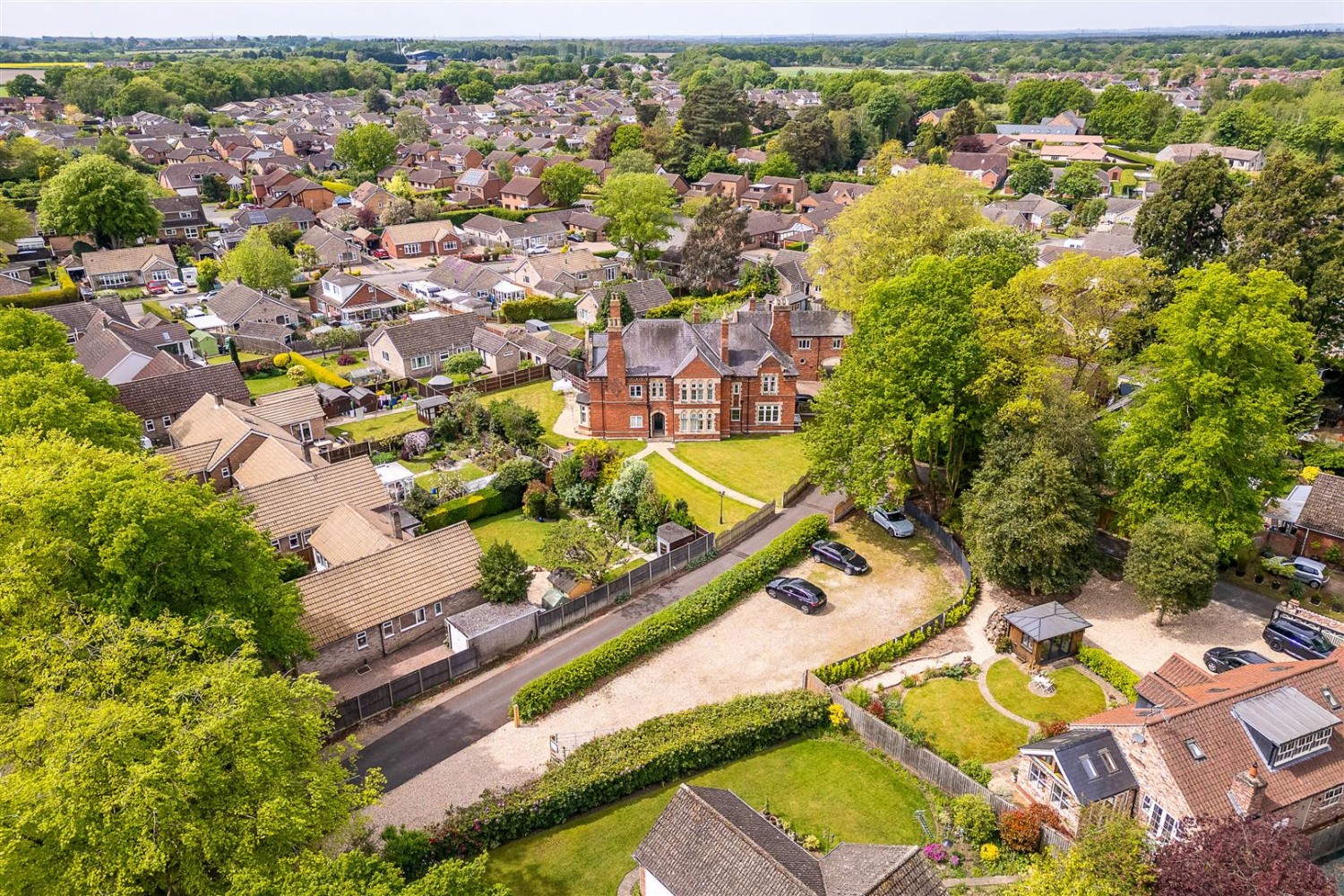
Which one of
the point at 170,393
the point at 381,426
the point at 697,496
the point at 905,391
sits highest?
the point at 905,391

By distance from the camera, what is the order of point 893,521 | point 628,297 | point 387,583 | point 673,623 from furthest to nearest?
point 628,297 → point 893,521 → point 673,623 → point 387,583

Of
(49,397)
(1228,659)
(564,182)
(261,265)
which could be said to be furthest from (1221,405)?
(564,182)

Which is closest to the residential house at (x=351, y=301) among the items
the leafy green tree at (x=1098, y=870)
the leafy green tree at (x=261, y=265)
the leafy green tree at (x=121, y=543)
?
the leafy green tree at (x=261, y=265)

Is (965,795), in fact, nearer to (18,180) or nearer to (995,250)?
(995,250)

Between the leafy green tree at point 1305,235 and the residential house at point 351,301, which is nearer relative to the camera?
the leafy green tree at point 1305,235

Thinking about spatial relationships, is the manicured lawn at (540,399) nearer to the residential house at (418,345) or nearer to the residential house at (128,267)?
the residential house at (418,345)

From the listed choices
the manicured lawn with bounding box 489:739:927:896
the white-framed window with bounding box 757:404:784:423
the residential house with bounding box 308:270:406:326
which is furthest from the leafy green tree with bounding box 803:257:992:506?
the residential house with bounding box 308:270:406:326

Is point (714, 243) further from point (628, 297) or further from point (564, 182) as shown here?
point (564, 182)
